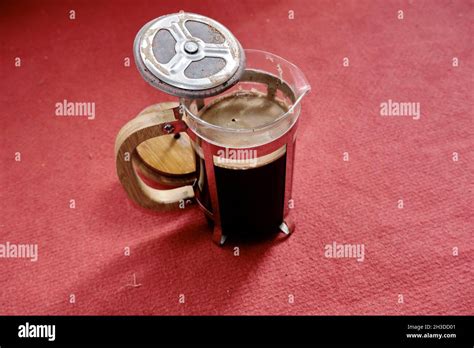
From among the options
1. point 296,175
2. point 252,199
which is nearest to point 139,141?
point 252,199

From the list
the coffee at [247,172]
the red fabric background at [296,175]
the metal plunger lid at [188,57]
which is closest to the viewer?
the metal plunger lid at [188,57]

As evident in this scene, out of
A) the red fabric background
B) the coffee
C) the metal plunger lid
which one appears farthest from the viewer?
the red fabric background

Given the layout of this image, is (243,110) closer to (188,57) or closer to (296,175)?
(188,57)

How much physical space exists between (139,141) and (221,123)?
0.61ft

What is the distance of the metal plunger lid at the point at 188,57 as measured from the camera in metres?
0.96

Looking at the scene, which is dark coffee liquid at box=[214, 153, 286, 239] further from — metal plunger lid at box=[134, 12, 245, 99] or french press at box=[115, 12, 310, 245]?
metal plunger lid at box=[134, 12, 245, 99]

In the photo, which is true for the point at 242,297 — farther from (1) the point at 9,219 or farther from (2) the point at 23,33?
(2) the point at 23,33

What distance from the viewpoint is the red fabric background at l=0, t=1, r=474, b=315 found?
1209 millimetres

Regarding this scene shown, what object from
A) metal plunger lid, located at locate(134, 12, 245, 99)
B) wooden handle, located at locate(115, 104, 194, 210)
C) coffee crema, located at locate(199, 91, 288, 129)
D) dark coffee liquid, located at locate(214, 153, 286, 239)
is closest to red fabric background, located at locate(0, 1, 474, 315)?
dark coffee liquid, located at locate(214, 153, 286, 239)

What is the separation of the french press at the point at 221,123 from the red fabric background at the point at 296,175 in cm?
14

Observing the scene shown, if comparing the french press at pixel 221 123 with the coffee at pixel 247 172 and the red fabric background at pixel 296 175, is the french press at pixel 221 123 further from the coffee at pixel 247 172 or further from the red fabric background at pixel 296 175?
the red fabric background at pixel 296 175

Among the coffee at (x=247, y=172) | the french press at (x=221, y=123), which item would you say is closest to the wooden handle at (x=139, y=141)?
the french press at (x=221, y=123)

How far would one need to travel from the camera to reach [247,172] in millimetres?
1087

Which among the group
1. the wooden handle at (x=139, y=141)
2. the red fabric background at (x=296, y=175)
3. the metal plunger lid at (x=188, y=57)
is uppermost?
the metal plunger lid at (x=188, y=57)
